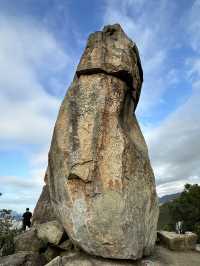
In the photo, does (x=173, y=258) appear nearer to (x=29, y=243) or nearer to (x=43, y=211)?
(x=29, y=243)

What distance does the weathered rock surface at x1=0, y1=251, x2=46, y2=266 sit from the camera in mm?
12836

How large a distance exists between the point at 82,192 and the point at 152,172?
348 centimetres

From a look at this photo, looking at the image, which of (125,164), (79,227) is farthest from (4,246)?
(125,164)

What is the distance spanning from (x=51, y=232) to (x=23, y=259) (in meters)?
1.57

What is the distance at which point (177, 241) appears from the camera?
1505 centimetres

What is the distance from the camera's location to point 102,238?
11922mm

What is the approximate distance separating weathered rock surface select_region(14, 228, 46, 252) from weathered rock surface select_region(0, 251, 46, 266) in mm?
427

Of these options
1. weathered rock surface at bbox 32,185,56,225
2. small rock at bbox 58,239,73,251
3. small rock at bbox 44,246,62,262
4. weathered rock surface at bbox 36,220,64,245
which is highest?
weathered rock surface at bbox 32,185,56,225

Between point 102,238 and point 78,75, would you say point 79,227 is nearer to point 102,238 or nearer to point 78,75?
point 102,238

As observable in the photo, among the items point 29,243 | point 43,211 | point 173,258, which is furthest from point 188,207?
point 29,243

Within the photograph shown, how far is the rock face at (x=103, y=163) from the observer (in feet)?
39.5

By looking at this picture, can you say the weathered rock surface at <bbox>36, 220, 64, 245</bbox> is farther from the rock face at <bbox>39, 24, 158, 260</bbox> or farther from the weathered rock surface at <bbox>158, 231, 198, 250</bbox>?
the weathered rock surface at <bbox>158, 231, 198, 250</bbox>

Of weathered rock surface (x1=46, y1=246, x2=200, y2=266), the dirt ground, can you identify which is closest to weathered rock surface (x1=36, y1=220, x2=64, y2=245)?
weathered rock surface (x1=46, y1=246, x2=200, y2=266)

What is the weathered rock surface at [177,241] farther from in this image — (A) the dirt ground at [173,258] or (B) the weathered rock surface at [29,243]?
(B) the weathered rock surface at [29,243]
